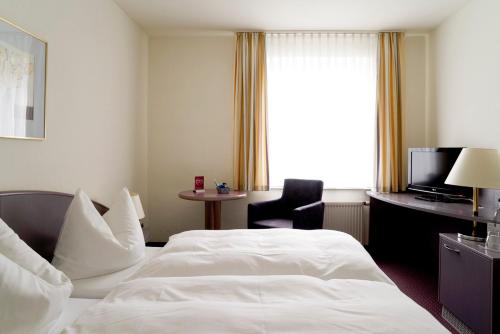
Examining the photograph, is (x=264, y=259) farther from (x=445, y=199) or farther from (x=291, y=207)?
(x=445, y=199)

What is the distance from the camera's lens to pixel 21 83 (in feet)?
6.46

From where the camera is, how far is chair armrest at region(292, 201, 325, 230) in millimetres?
3211

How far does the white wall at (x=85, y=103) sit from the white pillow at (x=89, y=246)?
444 mm

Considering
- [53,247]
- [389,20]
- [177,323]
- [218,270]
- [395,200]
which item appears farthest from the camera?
[389,20]

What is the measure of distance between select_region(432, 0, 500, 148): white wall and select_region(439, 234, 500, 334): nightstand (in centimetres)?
122

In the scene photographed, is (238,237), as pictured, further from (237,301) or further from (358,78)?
(358,78)

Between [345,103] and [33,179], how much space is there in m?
3.50

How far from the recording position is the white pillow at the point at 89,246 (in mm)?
1809

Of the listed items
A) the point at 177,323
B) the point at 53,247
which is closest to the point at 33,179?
the point at 53,247

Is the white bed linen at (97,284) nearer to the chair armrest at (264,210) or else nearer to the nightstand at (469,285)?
the chair armrest at (264,210)

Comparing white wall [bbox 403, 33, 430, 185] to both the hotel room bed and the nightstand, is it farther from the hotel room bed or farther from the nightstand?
the hotel room bed

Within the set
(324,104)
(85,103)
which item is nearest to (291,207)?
(324,104)

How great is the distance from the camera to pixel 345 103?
4129 mm

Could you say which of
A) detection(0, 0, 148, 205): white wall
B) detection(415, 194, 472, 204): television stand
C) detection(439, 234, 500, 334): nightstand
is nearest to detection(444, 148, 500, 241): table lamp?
detection(439, 234, 500, 334): nightstand
